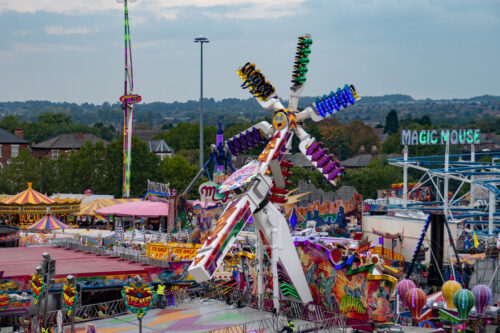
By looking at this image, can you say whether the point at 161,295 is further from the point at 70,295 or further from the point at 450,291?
the point at 450,291

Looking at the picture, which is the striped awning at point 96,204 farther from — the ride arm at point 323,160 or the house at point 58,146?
the house at point 58,146

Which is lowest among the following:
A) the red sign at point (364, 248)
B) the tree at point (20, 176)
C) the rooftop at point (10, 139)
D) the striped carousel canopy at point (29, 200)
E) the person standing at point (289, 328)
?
the person standing at point (289, 328)

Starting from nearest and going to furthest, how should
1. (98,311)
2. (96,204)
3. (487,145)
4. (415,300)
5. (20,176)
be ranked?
1. (415,300)
2. (98,311)
3. (96,204)
4. (20,176)
5. (487,145)

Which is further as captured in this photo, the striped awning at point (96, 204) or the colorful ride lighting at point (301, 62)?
the striped awning at point (96, 204)

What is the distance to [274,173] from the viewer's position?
3334 cm

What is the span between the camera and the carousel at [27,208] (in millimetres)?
68375

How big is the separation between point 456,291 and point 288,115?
906cm

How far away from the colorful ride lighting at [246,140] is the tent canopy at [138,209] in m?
34.8

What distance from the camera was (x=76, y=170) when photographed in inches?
3937

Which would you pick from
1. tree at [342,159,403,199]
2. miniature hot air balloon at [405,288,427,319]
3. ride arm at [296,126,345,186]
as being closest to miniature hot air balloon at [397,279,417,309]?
miniature hot air balloon at [405,288,427,319]

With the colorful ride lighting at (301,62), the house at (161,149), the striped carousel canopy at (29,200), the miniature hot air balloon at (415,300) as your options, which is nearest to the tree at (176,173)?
the striped carousel canopy at (29,200)

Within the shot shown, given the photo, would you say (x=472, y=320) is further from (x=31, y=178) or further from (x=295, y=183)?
(x=31, y=178)

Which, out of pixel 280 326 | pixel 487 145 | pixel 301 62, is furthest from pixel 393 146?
pixel 280 326

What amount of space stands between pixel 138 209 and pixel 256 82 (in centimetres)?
3840
